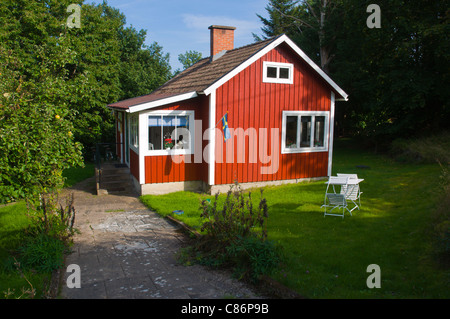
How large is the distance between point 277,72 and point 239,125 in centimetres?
247

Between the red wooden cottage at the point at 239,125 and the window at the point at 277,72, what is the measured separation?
0.11ft

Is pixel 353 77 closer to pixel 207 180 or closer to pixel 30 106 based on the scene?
pixel 207 180

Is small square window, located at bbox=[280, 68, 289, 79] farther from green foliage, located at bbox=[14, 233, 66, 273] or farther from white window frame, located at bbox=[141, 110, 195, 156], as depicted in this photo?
green foliage, located at bbox=[14, 233, 66, 273]

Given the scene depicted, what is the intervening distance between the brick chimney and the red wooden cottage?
228cm

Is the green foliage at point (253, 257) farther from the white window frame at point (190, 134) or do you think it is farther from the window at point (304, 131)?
the window at point (304, 131)

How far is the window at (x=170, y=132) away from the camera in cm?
1238

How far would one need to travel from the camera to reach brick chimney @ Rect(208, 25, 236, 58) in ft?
52.7

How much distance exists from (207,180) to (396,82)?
517 inches

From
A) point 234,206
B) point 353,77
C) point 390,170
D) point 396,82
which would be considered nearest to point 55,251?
point 234,206

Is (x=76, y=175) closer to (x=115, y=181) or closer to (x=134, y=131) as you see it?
(x=115, y=181)

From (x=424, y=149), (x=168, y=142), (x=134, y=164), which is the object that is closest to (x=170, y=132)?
(x=168, y=142)

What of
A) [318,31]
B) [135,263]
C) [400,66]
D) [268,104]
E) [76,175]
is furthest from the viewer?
[318,31]

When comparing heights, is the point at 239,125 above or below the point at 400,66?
below

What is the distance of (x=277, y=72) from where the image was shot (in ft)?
43.8
